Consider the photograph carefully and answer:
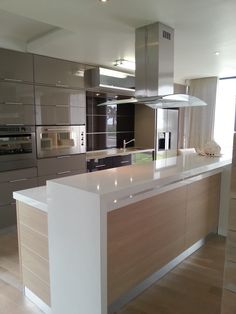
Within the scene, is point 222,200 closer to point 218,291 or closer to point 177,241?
point 177,241

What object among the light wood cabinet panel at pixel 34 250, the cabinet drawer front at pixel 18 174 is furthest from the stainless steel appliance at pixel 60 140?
the light wood cabinet panel at pixel 34 250

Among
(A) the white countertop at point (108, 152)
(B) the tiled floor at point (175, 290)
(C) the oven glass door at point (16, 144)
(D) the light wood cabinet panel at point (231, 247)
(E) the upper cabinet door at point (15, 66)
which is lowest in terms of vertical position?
(B) the tiled floor at point (175, 290)

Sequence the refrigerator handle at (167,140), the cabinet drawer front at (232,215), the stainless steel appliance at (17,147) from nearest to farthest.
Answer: the cabinet drawer front at (232,215) → the stainless steel appliance at (17,147) → the refrigerator handle at (167,140)

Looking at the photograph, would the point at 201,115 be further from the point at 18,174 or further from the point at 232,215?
the point at 232,215

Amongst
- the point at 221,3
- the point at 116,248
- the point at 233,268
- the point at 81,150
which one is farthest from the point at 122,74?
the point at 233,268

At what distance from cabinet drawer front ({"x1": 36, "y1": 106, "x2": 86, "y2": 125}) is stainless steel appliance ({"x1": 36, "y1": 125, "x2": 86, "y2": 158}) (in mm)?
81

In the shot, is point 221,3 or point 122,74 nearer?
point 221,3

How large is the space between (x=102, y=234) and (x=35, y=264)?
80 cm

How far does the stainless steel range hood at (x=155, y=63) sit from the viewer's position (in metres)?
2.57

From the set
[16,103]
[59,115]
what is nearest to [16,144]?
[16,103]

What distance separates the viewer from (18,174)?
347cm

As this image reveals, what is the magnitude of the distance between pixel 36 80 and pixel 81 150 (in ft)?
4.23

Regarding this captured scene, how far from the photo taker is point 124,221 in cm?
186

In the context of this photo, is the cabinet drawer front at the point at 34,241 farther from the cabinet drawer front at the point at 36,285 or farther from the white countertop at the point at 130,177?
the white countertop at the point at 130,177
